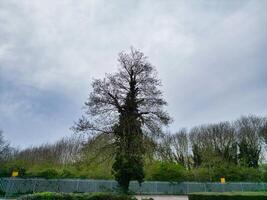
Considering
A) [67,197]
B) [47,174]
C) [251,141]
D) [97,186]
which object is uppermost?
[251,141]

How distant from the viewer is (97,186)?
3044cm

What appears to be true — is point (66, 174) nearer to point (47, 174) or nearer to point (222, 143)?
point (47, 174)

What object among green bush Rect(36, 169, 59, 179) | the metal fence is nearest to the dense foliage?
green bush Rect(36, 169, 59, 179)

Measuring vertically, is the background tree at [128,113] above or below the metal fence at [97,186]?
above

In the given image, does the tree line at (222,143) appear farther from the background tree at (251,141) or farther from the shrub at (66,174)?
the shrub at (66,174)

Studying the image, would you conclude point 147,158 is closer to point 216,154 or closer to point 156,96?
point 156,96

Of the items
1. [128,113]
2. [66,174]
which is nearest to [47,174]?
[66,174]

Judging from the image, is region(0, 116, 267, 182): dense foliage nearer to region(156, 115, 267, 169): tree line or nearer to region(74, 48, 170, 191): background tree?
region(156, 115, 267, 169): tree line

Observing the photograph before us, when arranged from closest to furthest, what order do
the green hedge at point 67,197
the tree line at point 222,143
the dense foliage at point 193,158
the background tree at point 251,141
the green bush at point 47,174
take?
the green hedge at point 67,197 → the green bush at point 47,174 → the dense foliage at point 193,158 → the tree line at point 222,143 → the background tree at point 251,141

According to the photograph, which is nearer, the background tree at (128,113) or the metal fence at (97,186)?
the background tree at (128,113)

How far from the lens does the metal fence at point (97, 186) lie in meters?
26.4

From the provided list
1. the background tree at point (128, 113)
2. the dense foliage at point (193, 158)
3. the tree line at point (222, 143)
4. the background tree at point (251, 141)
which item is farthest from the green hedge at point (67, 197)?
the background tree at point (251, 141)

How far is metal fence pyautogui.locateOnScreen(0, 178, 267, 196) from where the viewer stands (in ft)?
86.7

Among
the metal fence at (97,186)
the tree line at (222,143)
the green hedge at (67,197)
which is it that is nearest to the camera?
the green hedge at (67,197)
